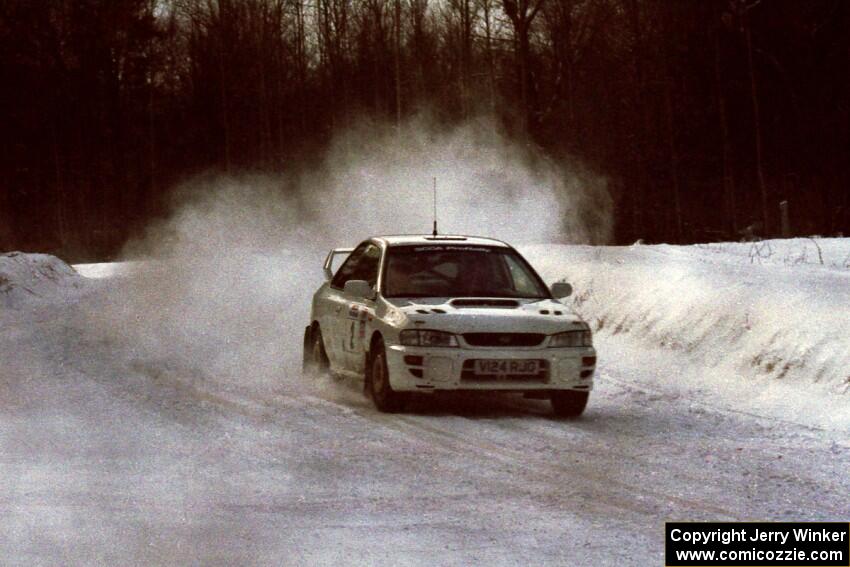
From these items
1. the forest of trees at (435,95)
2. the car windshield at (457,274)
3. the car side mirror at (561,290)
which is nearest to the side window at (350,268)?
the car windshield at (457,274)

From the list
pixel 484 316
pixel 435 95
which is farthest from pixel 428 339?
pixel 435 95

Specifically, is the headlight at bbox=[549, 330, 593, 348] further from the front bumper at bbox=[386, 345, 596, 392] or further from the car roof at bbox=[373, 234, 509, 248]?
the car roof at bbox=[373, 234, 509, 248]

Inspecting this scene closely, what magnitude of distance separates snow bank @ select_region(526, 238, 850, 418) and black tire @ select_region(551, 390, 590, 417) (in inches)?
85.1

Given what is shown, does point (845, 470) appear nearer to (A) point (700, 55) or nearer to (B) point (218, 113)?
(A) point (700, 55)

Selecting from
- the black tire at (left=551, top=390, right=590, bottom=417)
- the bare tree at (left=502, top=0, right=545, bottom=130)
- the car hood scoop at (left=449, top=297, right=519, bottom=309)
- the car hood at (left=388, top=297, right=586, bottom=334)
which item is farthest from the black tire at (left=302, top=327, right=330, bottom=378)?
the bare tree at (left=502, top=0, right=545, bottom=130)

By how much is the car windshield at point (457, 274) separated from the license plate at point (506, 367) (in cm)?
124

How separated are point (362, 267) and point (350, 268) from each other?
15.1 inches

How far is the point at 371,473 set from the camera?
332 inches

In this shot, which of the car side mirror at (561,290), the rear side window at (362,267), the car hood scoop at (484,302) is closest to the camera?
the car hood scoop at (484,302)

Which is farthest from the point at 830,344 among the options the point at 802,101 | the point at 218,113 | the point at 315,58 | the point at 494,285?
the point at 315,58

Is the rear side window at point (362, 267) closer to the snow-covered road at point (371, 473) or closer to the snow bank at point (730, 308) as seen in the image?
the snow-covered road at point (371, 473)

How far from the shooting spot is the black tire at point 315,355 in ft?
44.0

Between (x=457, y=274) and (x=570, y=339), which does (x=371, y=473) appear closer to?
(x=570, y=339)

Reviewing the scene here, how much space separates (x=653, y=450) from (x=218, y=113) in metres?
61.6
